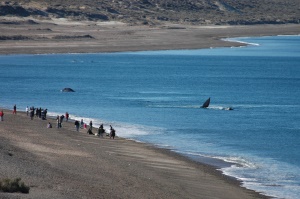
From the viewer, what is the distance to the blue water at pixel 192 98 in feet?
108

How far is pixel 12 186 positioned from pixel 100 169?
21.9ft

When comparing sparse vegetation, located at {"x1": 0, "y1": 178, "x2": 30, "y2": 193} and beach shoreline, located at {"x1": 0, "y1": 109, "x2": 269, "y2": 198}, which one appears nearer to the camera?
sparse vegetation, located at {"x1": 0, "y1": 178, "x2": 30, "y2": 193}

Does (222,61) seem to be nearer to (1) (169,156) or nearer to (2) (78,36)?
(2) (78,36)

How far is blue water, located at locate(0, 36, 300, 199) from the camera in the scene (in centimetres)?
3291

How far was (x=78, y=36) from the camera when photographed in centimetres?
10588

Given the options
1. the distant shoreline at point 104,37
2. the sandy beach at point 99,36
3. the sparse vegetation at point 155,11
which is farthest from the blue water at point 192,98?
the sparse vegetation at point 155,11

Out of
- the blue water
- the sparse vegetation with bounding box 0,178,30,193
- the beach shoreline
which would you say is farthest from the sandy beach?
the sparse vegetation with bounding box 0,178,30,193

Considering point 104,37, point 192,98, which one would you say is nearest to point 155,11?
point 104,37

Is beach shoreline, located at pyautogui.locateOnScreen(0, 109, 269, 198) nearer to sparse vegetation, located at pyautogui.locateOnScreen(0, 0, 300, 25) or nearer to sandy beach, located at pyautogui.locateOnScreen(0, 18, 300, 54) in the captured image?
sandy beach, located at pyautogui.locateOnScreen(0, 18, 300, 54)

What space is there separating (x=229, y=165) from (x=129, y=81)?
37.5 metres

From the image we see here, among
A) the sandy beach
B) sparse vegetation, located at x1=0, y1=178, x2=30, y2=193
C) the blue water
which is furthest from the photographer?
the sandy beach

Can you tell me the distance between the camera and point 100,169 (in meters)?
25.7

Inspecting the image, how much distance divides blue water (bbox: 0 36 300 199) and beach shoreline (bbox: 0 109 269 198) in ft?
4.83

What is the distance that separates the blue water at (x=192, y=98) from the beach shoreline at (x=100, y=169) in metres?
1.47
